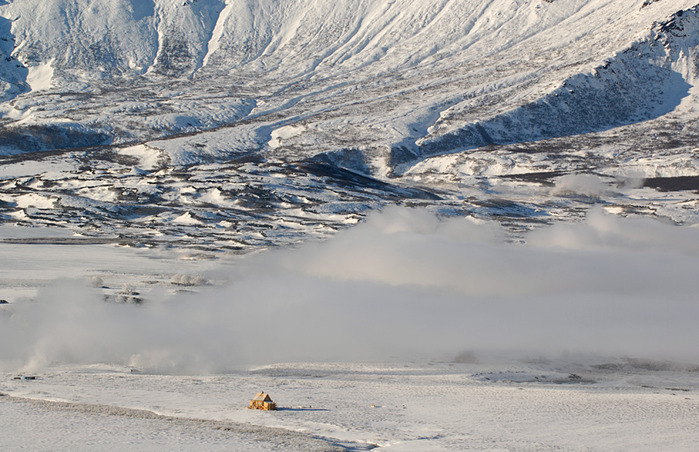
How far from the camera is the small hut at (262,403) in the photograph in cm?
1906

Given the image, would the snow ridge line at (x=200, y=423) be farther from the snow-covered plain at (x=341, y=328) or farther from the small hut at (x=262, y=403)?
the small hut at (x=262, y=403)

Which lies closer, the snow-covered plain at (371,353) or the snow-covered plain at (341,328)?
the snow-covered plain at (371,353)

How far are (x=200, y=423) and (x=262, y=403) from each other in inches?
88.9


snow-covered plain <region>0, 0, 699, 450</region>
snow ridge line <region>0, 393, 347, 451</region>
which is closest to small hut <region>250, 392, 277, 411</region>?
snow-covered plain <region>0, 0, 699, 450</region>

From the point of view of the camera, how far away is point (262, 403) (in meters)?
19.1

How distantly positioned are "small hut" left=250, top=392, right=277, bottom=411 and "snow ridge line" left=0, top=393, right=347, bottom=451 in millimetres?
1676

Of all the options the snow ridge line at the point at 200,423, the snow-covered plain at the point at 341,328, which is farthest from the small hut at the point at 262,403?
the snow ridge line at the point at 200,423

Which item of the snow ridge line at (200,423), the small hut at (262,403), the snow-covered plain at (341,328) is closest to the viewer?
the snow ridge line at (200,423)

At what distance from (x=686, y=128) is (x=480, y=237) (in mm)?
140280

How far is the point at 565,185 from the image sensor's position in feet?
465

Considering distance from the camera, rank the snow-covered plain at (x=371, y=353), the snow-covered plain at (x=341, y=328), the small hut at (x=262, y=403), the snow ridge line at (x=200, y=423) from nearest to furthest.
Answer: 1. the snow ridge line at (x=200, y=423)
2. the snow-covered plain at (x=371, y=353)
3. the snow-covered plain at (x=341, y=328)
4. the small hut at (x=262, y=403)

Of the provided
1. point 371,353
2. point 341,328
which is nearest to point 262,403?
point 371,353

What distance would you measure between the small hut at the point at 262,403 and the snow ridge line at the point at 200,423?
1676 millimetres

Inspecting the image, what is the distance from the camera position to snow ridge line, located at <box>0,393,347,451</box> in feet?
52.5
